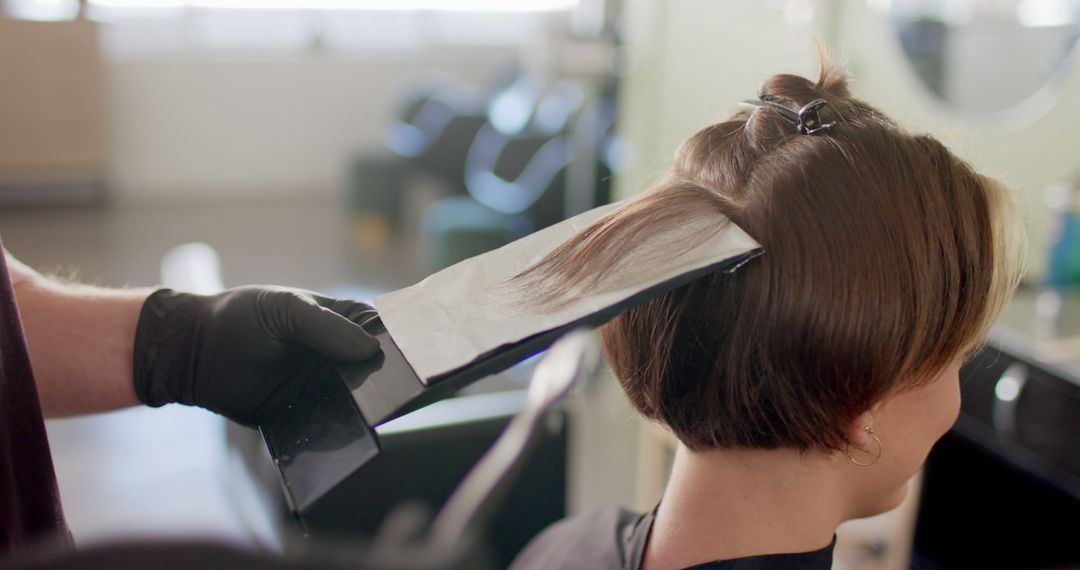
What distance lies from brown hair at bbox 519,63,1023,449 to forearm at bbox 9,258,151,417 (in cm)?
54

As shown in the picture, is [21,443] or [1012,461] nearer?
[21,443]

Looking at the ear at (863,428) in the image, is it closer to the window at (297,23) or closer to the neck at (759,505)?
the neck at (759,505)

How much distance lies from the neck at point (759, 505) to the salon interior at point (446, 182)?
202 mm

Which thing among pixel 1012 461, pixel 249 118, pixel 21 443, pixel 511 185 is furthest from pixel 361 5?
pixel 21 443

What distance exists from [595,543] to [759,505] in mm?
237

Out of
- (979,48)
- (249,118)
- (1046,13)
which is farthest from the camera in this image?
(249,118)

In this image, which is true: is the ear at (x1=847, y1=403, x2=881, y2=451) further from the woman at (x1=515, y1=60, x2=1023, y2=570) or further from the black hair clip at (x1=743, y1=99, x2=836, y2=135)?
the black hair clip at (x1=743, y1=99, x2=836, y2=135)

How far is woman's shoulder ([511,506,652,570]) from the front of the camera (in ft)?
3.44

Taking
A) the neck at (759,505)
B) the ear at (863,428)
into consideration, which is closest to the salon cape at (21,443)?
the neck at (759,505)

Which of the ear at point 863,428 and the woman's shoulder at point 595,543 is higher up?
the ear at point 863,428

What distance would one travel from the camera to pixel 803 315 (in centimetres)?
80

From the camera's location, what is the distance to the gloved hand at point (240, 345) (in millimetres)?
885

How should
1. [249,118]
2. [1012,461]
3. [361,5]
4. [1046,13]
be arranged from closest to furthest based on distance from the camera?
[1012,461]
[1046,13]
[249,118]
[361,5]

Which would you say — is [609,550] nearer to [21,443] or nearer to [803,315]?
[803,315]
